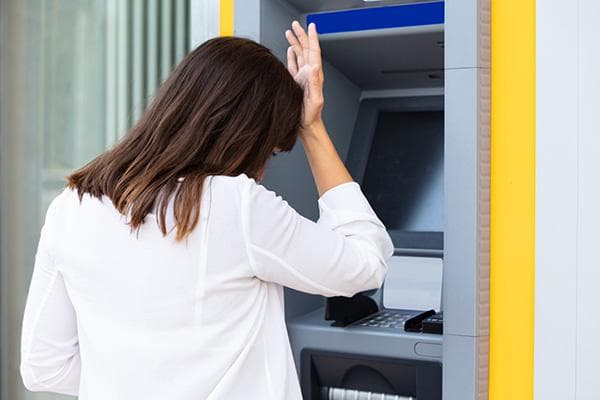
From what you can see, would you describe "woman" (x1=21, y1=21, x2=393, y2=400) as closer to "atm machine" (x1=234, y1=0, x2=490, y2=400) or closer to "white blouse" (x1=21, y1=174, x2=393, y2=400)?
"white blouse" (x1=21, y1=174, x2=393, y2=400)

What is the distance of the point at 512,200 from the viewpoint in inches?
59.5

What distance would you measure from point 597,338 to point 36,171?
78.7 inches

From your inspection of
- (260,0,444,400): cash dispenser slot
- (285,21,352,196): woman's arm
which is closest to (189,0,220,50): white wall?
(260,0,444,400): cash dispenser slot

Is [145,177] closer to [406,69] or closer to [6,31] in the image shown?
[406,69]

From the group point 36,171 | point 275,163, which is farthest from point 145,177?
point 36,171

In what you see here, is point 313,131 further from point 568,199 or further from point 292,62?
point 568,199

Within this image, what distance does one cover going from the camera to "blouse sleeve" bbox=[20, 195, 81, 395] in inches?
56.4

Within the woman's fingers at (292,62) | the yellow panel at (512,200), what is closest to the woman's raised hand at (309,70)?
the woman's fingers at (292,62)

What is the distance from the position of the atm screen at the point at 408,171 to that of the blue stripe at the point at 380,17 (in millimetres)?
358

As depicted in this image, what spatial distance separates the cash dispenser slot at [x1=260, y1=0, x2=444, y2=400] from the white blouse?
0.32 meters

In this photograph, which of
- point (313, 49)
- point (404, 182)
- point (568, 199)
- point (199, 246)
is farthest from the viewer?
point (404, 182)

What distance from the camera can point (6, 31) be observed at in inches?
107

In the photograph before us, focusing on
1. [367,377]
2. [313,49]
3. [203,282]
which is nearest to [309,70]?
[313,49]

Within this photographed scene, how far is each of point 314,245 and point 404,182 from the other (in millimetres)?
698
